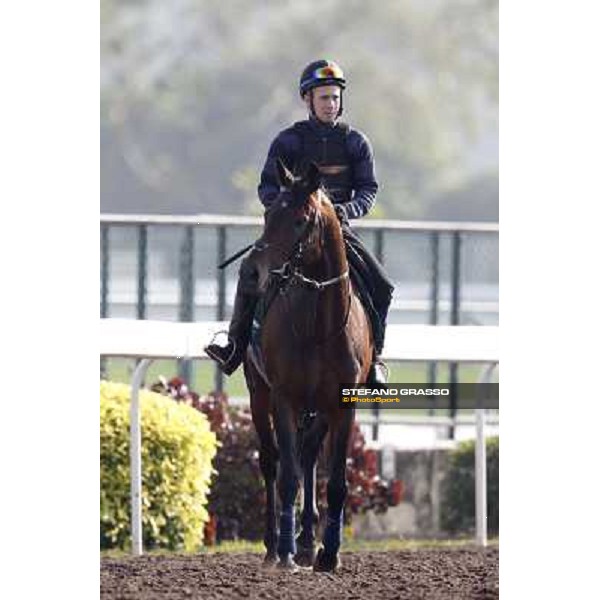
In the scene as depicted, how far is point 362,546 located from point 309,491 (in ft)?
8.60

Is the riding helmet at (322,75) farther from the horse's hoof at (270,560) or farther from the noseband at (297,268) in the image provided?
the horse's hoof at (270,560)

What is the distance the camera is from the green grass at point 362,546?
9867 mm

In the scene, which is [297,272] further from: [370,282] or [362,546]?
[362,546]

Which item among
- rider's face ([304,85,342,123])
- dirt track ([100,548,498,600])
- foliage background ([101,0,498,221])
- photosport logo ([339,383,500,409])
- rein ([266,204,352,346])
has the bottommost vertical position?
dirt track ([100,548,498,600])

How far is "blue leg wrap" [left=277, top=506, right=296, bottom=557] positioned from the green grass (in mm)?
1238

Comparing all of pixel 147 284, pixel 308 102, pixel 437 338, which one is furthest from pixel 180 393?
pixel 308 102

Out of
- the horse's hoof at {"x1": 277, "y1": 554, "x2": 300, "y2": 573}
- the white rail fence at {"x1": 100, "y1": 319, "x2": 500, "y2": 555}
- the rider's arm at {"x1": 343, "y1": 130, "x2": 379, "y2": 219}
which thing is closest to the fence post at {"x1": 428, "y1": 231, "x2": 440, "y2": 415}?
the white rail fence at {"x1": 100, "y1": 319, "x2": 500, "y2": 555}

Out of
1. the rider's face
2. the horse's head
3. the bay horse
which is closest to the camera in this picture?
the horse's head

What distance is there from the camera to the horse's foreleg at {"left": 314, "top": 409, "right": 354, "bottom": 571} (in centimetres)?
847

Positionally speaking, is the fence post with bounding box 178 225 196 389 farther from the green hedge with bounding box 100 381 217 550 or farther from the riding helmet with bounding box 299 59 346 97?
the riding helmet with bounding box 299 59 346 97

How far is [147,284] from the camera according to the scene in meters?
11.5

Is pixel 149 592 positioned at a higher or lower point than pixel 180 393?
lower
